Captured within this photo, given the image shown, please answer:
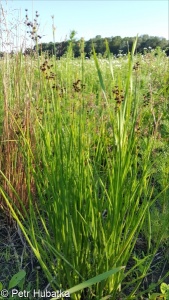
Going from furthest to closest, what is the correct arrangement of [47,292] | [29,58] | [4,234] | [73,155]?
[29,58] → [4,234] → [47,292] → [73,155]

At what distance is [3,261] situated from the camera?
2.07 m

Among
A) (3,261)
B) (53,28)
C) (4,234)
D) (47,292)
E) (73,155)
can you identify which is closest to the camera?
(53,28)

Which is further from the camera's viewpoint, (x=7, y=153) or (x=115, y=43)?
(x=115, y=43)

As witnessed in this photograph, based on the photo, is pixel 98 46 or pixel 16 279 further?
pixel 98 46

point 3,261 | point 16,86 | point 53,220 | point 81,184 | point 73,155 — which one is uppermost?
point 16,86

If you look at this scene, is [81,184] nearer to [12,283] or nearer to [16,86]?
[12,283]

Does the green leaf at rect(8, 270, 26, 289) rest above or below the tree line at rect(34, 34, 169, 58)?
below

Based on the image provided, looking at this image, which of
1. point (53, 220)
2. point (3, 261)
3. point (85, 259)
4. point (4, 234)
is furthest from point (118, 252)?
point (4, 234)

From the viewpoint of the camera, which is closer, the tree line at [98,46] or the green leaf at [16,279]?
the green leaf at [16,279]

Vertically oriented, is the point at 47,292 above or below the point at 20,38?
below

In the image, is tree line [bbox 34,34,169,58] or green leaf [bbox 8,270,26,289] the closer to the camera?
green leaf [bbox 8,270,26,289]

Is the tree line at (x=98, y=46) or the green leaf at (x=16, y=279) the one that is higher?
the tree line at (x=98, y=46)

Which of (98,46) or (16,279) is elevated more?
(98,46)

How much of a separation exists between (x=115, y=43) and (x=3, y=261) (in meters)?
10.4
